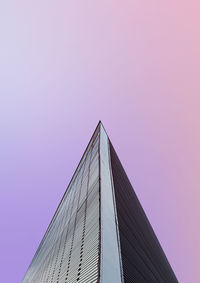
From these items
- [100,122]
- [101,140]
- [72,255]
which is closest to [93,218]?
[72,255]

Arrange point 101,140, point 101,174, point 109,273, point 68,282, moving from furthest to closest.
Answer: point 101,140
point 101,174
point 68,282
point 109,273

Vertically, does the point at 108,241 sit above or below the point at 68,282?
above

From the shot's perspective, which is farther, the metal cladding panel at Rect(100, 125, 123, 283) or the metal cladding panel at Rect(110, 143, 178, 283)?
the metal cladding panel at Rect(110, 143, 178, 283)

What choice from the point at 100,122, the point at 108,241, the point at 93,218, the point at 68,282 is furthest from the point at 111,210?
the point at 100,122

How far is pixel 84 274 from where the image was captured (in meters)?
7.84

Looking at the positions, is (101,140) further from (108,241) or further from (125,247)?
(108,241)

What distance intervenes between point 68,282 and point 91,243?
177cm

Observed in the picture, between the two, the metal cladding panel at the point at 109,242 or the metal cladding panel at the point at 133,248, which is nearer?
the metal cladding panel at the point at 109,242

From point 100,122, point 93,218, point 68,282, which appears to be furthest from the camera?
point 100,122

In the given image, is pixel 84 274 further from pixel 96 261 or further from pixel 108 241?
pixel 108 241

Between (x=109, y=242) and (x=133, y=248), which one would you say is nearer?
(x=109, y=242)

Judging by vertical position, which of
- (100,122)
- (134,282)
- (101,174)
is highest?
(100,122)

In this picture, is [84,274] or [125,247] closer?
[84,274]

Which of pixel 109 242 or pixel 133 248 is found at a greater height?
pixel 133 248
